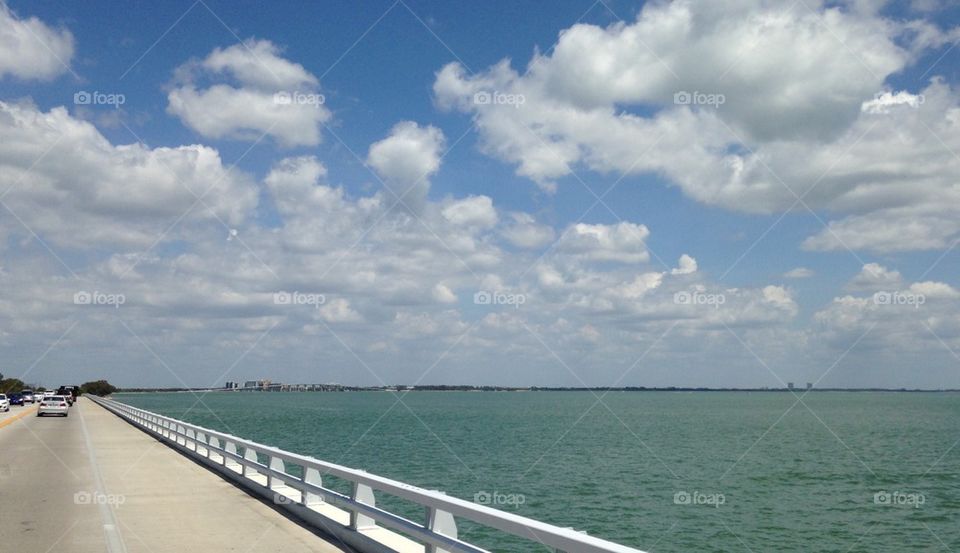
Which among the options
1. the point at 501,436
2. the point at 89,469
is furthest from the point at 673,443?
the point at 89,469

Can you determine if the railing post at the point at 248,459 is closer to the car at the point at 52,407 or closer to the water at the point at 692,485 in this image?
the water at the point at 692,485

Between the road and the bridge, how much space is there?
0.02 m

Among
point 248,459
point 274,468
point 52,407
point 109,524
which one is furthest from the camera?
point 52,407

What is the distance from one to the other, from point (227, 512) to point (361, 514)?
3.94 metres

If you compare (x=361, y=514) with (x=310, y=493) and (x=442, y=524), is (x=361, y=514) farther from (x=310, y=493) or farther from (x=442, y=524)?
(x=442, y=524)

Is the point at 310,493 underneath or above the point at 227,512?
above

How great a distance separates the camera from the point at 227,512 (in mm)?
14398

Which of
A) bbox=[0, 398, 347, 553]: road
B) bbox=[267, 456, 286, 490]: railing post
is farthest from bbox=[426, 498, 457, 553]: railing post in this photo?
bbox=[267, 456, 286, 490]: railing post

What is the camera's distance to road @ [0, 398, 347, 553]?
37.3 feet

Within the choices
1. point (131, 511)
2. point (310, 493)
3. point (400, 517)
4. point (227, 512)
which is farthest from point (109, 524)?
point (400, 517)

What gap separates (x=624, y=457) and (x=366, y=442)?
71.2 ft

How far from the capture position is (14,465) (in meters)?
23.4

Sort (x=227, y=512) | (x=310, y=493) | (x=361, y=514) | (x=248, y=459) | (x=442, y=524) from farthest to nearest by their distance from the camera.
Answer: (x=248, y=459), (x=227, y=512), (x=310, y=493), (x=361, y=514), (x=442, y=524)

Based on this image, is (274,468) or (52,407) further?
(52,407)
